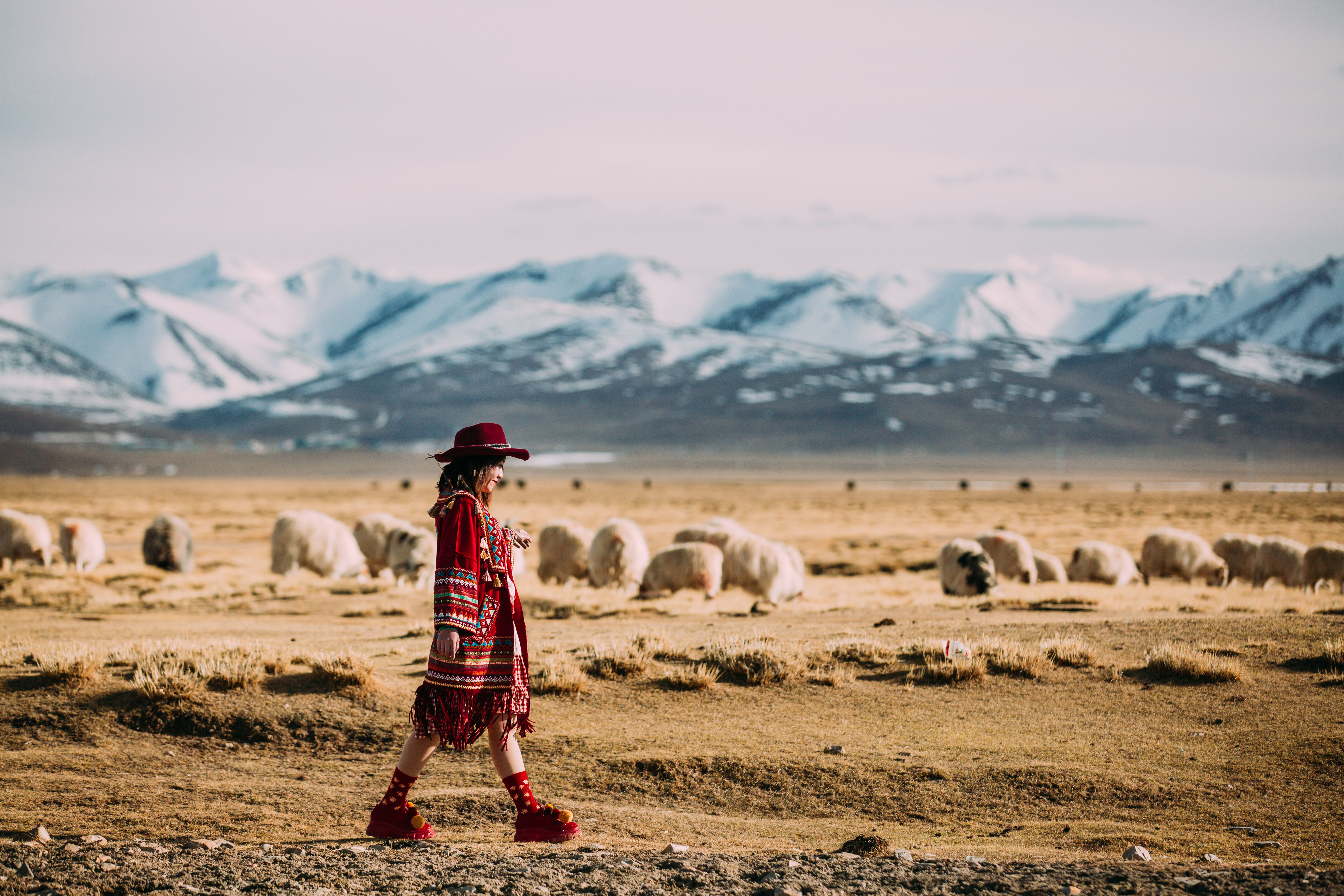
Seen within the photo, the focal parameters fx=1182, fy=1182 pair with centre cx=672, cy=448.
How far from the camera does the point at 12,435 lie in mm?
184750

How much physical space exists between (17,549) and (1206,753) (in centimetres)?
2391

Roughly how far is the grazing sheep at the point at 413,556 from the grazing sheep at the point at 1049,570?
11.9 metres

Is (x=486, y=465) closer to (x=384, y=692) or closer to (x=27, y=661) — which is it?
(x=384, y=692)

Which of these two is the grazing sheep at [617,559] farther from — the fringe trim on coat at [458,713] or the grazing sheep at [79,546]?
the fringe trim on coat at [458,713]

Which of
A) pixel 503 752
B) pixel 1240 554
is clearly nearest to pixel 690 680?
pixel 503 752

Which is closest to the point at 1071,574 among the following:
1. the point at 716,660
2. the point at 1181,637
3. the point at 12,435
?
the point at 1181,637

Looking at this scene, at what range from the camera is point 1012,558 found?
22.8 m

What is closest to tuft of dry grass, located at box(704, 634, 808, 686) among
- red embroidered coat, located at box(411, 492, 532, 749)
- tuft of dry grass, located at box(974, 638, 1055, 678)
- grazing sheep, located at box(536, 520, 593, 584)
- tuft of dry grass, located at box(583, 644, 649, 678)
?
tuft of dry grass, located at box(583, 644, 649, 678)

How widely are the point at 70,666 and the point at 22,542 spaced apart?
17.0 metres

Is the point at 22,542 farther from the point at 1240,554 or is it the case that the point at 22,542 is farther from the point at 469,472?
the point at 1240,554

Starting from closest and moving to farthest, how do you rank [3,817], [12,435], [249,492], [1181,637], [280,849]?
[280,849] → [3,817] → [1181,637] → [249,492] → [12,435]

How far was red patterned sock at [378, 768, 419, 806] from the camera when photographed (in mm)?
6598

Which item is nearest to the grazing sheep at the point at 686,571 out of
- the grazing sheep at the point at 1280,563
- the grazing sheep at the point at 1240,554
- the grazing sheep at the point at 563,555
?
the grazing sheep at the point at 563,555

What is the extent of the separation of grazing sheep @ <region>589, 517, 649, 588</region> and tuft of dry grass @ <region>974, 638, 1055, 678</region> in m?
10.4
